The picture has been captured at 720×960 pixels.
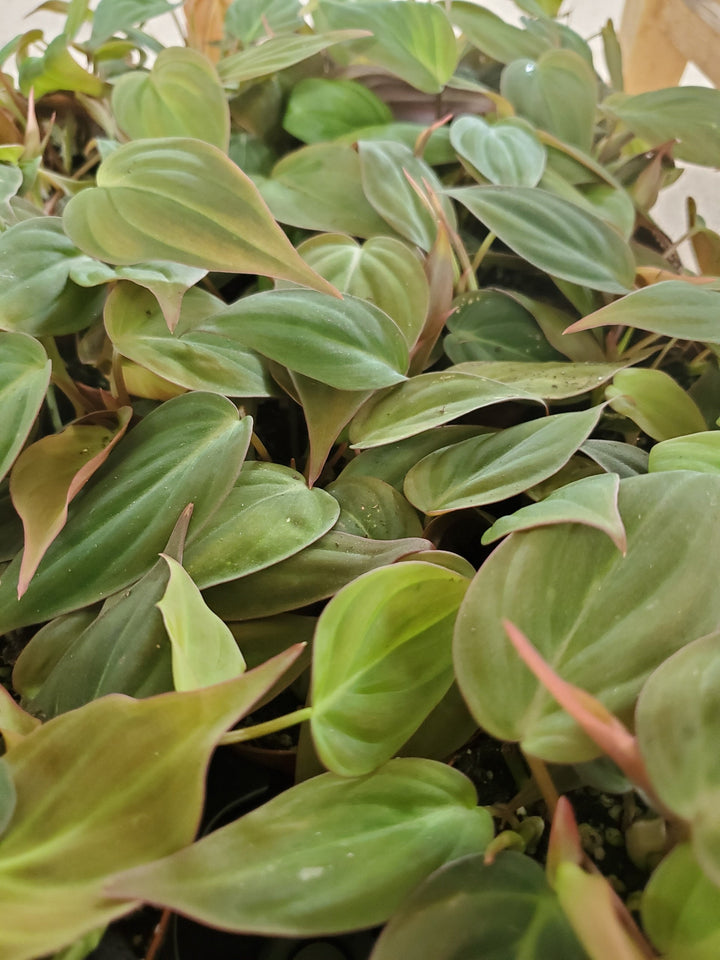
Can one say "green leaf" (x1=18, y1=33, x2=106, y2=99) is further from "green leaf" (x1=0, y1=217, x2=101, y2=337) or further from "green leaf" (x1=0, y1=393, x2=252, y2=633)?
"green leaf" (x1=0, y1=393, x2=252, y2=633)

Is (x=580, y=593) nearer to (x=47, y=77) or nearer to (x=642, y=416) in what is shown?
(x=642, y=416)

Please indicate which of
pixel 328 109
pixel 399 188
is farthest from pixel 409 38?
pixel 399 188

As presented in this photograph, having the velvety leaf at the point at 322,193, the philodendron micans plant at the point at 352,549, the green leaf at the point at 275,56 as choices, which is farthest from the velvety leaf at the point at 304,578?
the green leaf at the point at 275,56

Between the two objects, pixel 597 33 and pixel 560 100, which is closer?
pixel 560 100

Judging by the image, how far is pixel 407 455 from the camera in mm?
464

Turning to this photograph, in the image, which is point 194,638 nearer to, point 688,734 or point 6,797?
point 6,797

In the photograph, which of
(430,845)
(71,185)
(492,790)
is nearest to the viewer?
(430,845)

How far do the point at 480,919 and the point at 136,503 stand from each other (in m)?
0.27

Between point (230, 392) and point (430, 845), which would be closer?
point (430, 845)

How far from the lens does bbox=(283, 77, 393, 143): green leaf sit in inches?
27.6

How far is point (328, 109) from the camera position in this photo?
71 cm

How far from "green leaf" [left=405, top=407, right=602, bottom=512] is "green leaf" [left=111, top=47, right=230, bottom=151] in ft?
1.14

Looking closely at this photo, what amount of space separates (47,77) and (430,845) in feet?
2.54

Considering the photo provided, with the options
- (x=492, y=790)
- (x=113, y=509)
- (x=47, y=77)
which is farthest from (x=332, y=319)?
(x=47, y=77)
